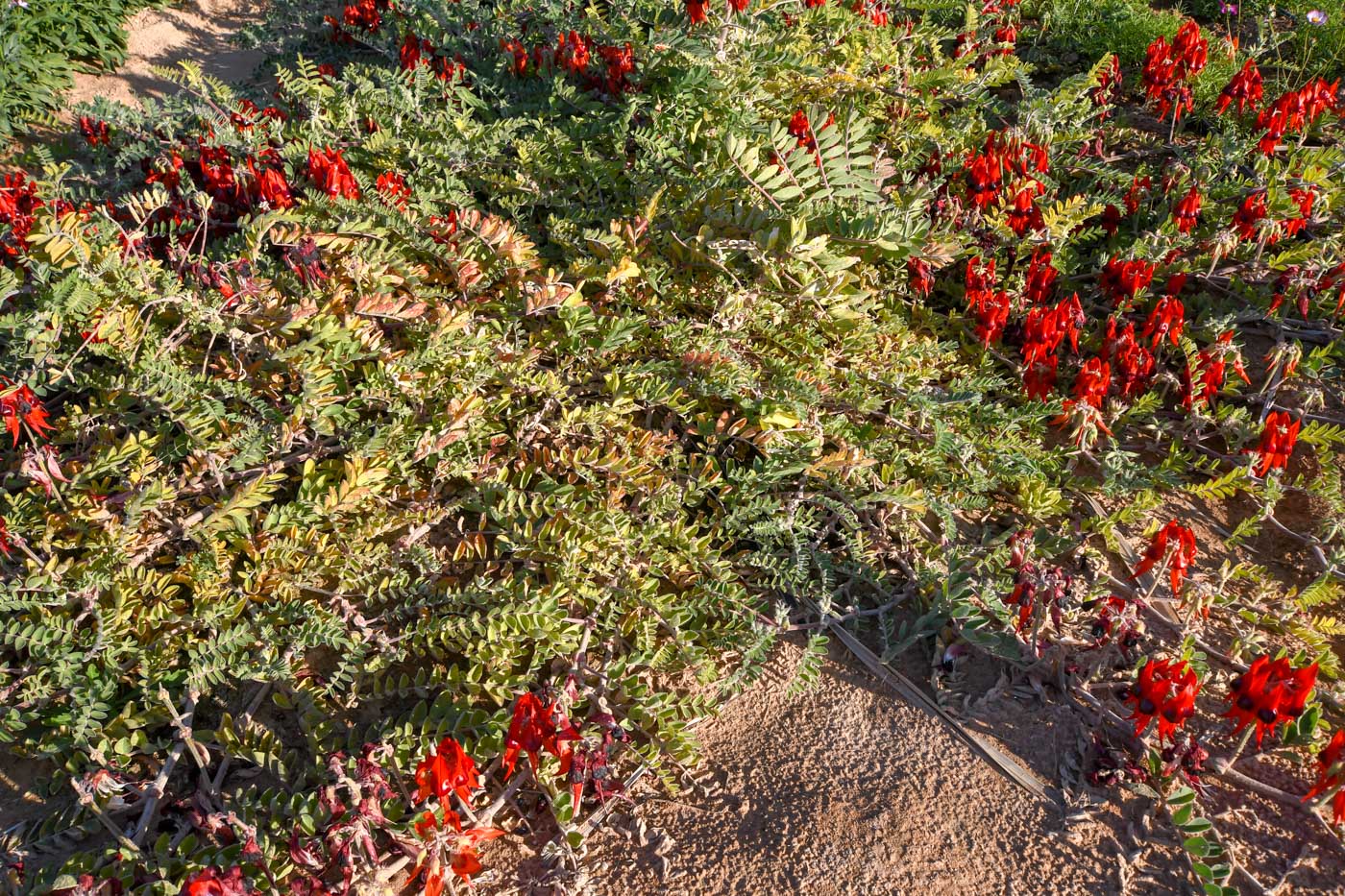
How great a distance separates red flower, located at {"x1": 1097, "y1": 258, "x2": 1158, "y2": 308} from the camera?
3445 millimetres

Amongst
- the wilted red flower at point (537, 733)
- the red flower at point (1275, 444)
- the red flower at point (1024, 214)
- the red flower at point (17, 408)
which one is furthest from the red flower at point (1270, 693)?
the red flower at point (17, 408)

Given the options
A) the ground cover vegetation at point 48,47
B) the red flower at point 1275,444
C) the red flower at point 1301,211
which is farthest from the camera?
the ground cover vegetation at point 48,47

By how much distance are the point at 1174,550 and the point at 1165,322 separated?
41.6 inches

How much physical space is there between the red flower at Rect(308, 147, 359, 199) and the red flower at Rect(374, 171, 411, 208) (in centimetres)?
10

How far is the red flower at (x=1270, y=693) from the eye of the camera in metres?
2.08

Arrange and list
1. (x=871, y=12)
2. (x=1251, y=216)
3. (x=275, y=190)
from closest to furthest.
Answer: (x=275, y=190)
(x=1251, y=216)
(x=871, y=12)

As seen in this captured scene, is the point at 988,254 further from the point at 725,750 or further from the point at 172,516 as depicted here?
the point at 172,516

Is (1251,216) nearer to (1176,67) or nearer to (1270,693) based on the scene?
(1176,67)

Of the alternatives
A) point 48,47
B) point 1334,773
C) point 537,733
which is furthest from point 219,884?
point 48,47

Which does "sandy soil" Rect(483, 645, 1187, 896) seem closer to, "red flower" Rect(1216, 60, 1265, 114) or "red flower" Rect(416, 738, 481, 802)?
"red flower" Rect(416, 738, 481, 802)

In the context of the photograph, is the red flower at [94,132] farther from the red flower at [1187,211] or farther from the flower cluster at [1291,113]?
the flower cluster at [1291,113]

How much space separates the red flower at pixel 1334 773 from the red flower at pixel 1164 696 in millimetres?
284

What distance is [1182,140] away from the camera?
454cm

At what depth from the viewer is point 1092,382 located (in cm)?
307
